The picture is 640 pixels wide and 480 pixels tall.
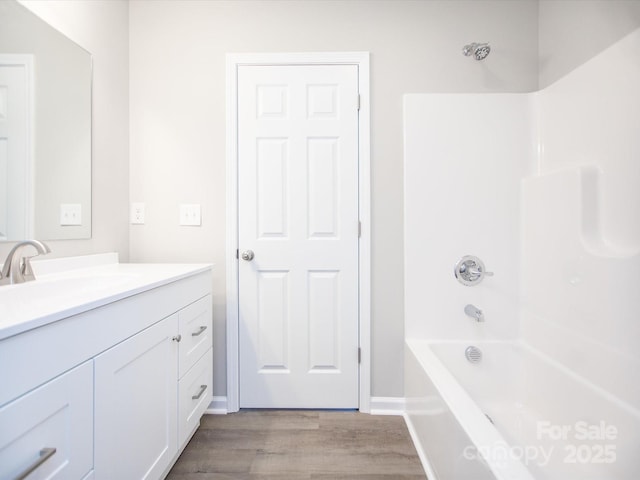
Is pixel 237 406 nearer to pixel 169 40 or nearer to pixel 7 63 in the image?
pixel 7 63

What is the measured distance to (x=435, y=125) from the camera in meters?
1.71

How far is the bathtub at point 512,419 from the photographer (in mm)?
918

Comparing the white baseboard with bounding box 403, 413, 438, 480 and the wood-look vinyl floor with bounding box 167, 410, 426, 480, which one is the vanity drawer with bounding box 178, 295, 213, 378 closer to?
the wood-look vinyl floor with bounding box 167, 410, 426, 480

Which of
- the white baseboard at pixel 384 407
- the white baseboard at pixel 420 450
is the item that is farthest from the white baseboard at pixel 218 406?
the white baseboard at pixel 420 450

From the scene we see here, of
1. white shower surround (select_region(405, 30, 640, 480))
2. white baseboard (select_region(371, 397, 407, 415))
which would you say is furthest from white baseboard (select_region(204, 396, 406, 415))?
white shower surround (select_region(405, 30, 640, 480))

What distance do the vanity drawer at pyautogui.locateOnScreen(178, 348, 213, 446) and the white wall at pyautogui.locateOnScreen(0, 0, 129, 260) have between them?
798 millimetres

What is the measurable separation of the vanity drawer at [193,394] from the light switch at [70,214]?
888 millimetres

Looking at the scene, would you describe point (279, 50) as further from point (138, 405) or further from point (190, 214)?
point (138, 405)

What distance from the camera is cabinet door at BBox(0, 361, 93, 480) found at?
0.60 m

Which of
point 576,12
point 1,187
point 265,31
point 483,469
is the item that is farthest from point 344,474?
point 576,12

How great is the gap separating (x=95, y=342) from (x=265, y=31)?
1.79m

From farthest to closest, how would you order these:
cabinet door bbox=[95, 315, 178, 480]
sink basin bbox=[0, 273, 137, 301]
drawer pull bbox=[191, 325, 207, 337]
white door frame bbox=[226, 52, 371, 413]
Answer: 1. white door frame bbox=[226, 52, 371, 413]
2. drawer pull bbox=[191, 325, 207, 337]
3. sink basin bbox=[0, 273, 137, 301]
4. cabinet door bbox=[95, 315, 178, 480]

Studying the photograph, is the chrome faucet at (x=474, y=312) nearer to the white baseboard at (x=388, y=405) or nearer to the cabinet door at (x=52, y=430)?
the white baseboard at (x=388, y=405)

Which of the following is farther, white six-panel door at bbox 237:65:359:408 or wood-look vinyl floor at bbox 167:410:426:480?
white six-panel door at bbox 237:65:359:408
